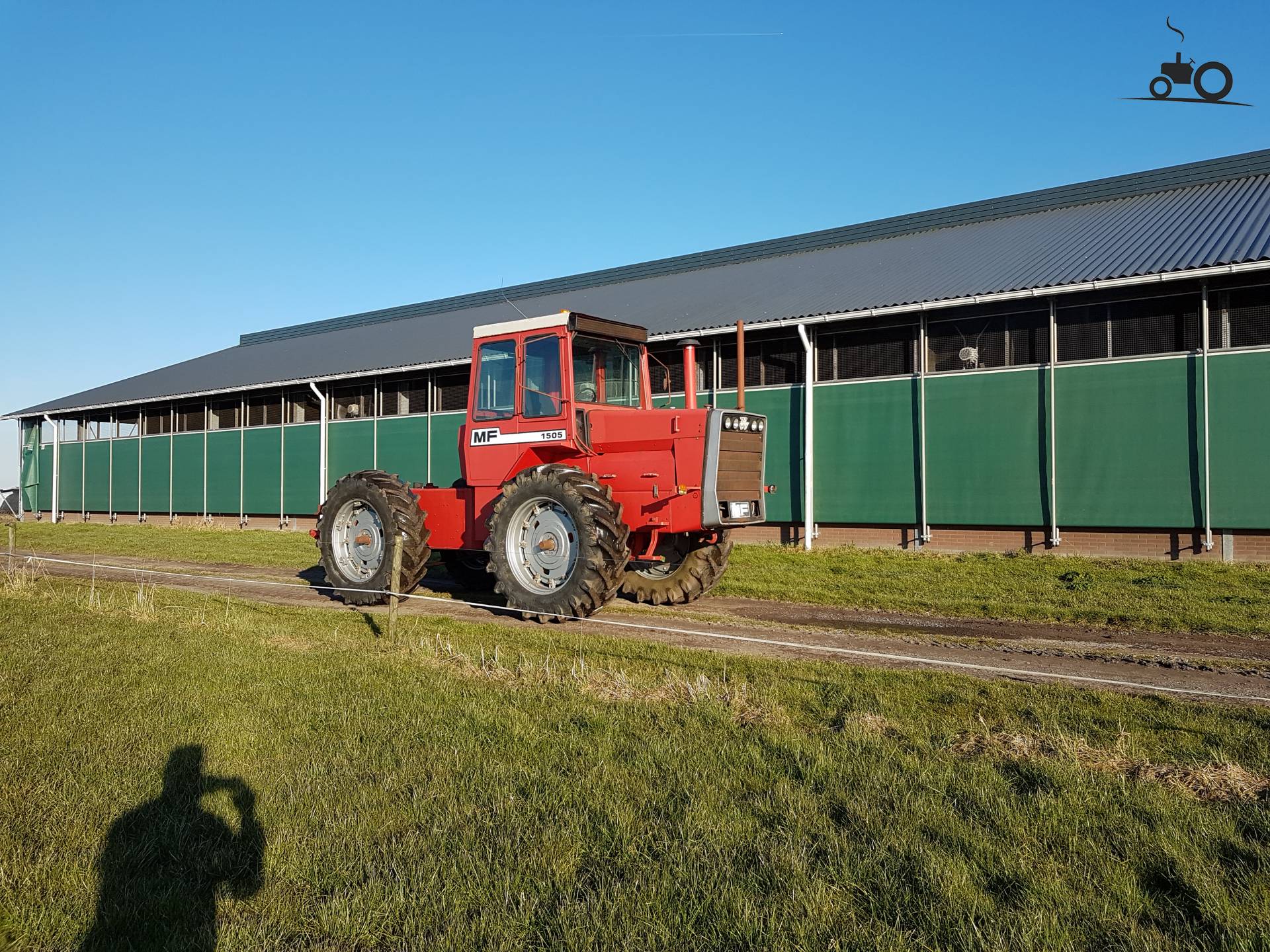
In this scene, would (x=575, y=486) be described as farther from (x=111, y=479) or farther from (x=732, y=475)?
(x=111, y=479)

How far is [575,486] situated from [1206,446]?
9.73m

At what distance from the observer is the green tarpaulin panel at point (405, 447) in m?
23.7

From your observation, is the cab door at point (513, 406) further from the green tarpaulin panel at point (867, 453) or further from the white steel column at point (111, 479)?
the white steel column at point (111, 479)

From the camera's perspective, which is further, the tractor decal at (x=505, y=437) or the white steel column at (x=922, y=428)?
the white steel column at (x=922, y=428)

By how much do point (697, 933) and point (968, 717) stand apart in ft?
10.5

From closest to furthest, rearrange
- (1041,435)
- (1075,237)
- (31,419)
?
1. (1041,435)
2. (1075,237)
3. (31,419)

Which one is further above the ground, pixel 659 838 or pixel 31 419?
pixel 31 419

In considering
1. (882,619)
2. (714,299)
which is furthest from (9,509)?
(882,619)

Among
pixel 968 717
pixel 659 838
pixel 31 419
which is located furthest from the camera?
pixel 31 419

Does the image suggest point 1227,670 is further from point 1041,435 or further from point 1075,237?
point 1075,237

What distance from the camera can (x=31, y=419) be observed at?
36625mm

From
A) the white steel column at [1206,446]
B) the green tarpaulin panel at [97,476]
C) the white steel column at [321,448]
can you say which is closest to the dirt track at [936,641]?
the white steel column at [1206,446]

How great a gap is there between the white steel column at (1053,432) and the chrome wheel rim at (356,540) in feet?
33.6

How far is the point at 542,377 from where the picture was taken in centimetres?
1060
